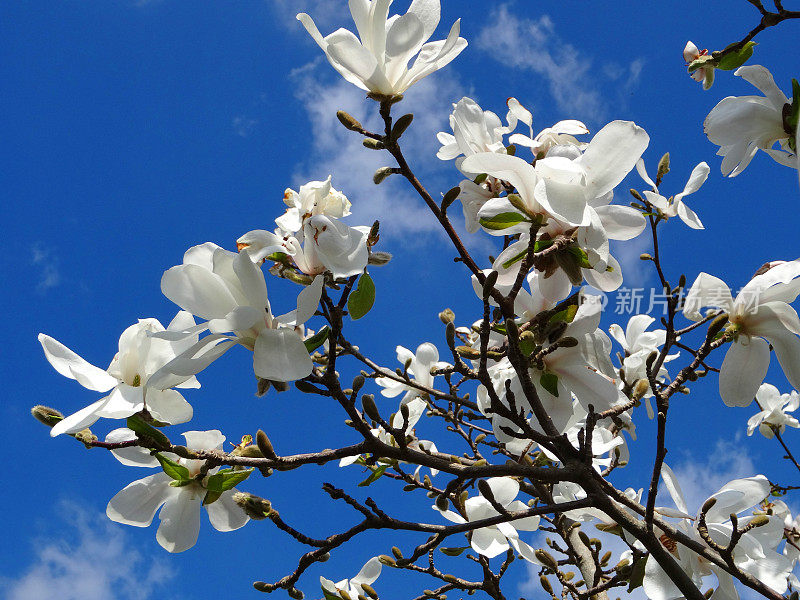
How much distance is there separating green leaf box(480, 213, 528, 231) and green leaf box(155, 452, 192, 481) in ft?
2.14

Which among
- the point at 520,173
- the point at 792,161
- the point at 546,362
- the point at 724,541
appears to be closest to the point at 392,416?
the point at 546,362

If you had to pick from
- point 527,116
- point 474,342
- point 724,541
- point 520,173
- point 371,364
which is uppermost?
point 527,116

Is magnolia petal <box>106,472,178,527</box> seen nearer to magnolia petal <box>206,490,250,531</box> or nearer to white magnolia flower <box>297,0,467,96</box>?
magnolia petal <box>206,490,250,531</box>

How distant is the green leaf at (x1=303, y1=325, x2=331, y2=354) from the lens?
3.08 ft

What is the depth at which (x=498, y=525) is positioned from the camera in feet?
5.10

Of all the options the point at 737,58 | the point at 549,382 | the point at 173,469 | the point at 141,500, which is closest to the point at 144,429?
the point at 173,469

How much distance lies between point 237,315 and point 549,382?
1.94 feet

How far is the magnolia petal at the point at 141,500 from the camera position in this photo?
1.10m

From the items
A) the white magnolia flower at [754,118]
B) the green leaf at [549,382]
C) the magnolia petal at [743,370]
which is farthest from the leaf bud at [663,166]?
the green leaf at [549,382]

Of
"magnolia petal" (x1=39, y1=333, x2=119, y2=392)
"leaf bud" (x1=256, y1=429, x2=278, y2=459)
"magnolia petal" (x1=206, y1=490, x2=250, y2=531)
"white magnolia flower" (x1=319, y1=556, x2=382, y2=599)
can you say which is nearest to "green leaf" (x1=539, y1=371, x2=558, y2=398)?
"leaf bud" (x1=256, y1=429, x2=278, y2=459)

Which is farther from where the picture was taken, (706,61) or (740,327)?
(706,61)

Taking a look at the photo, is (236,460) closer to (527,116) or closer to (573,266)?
(573,266)

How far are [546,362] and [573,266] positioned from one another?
0.24 meters

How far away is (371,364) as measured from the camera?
1.40 meters
